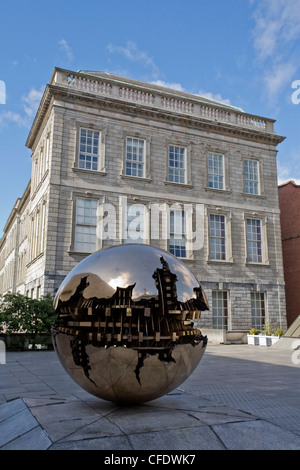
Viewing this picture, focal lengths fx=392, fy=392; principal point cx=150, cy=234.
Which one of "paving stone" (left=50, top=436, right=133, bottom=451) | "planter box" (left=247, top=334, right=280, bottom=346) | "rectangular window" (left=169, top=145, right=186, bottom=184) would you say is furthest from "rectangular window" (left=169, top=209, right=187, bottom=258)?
"paving stone" (left=50, top=436, right=133, bottom=451)

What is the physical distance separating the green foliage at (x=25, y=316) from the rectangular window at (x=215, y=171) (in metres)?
13.7

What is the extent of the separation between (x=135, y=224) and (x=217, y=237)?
565 centimetres

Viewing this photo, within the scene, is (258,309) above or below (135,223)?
below

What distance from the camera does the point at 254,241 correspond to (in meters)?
25.7

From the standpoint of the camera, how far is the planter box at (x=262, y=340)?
19.7 m

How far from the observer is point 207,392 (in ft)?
21.6

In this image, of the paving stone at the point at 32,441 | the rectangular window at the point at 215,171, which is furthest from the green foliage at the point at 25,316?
the rectangular window at the point at 215,171

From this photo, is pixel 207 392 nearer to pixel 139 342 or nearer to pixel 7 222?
pixel 139 342

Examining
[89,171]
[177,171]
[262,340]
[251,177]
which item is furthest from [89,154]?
[262,340]

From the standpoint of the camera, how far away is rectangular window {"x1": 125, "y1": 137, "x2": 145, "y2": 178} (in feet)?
76.4

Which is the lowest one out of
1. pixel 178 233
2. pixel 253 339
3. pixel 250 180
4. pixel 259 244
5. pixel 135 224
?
pixel 253 339

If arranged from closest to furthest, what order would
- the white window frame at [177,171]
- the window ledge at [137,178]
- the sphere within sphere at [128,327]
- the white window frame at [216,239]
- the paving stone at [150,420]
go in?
the paving stone at [150,420]
the sphere within sphere at [128,327]
the window ledge at [137,178]
the white window frame at [177,171]
the white window frame at [216,239]

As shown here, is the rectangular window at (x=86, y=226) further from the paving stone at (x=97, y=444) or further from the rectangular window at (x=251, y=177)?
the paving stone at (x=97, y=444)

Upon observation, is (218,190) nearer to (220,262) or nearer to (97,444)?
(220,262)
